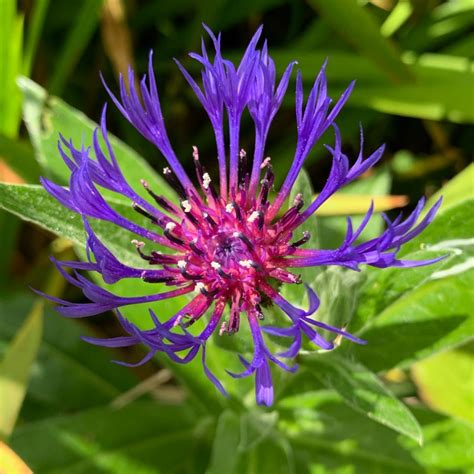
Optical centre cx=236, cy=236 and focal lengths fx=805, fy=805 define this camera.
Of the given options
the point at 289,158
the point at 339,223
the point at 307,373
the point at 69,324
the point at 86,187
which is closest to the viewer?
the point at 86,187

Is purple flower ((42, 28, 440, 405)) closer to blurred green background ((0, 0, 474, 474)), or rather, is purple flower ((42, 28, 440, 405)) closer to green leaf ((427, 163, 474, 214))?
blurred green background ((0, 0, 474, 474))

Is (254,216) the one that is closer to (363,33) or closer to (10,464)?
(10,464)

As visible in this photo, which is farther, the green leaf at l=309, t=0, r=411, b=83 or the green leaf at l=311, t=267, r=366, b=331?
the green leaf at l=309, t=0, r=411, b=83

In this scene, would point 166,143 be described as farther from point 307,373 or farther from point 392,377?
point 392,377

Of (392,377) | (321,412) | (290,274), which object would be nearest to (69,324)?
(321,412)

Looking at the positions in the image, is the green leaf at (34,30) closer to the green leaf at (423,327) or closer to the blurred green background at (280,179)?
the blurred green background at (280,179)

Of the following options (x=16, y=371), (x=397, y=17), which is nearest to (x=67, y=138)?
(x=16, y=371)

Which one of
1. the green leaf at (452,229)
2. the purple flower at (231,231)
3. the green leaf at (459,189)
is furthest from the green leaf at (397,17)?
the purple flower at (231,231)

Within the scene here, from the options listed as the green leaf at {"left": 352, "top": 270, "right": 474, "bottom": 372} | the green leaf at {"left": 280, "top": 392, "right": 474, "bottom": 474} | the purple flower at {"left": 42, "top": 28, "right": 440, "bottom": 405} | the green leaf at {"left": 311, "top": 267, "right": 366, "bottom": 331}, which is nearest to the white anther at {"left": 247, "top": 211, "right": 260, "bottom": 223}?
the purple flower at {"left": 42, "top": 28, "right": 440, "bottom": 405}
